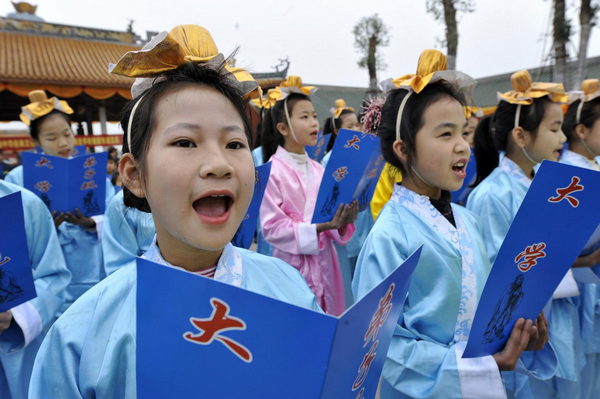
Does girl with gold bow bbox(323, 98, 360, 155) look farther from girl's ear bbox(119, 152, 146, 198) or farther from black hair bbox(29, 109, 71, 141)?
girl's ear bbox(119, 152, 146, 198)

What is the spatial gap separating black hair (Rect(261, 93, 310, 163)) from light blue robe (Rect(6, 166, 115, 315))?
1.37m

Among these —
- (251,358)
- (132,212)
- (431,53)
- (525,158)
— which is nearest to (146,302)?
(251,358)

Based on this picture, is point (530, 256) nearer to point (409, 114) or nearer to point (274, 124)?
point (409, 114)

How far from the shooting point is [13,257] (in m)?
1.41

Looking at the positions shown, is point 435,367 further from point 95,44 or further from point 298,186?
point 95,44

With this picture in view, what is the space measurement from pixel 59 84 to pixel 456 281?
532 inches

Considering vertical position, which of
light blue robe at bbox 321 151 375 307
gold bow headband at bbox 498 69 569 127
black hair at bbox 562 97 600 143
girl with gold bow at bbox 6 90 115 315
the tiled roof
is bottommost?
light blue robe at bbox 321 151 375 307

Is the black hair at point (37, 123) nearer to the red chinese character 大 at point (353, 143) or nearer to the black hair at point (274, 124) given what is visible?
the black hair at point (274, 124)

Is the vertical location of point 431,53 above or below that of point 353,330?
above

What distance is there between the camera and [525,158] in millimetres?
2369

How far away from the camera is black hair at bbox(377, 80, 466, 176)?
157 centimetres

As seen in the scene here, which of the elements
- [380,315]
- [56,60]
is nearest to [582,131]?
[380,315]

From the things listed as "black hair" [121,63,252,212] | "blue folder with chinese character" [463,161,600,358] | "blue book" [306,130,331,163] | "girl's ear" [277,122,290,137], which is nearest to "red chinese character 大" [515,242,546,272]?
"blue folder with chinese character" [463,161,600,358]

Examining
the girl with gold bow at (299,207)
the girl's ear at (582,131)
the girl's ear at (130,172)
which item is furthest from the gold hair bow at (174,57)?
the girl's ear at (582,131)
